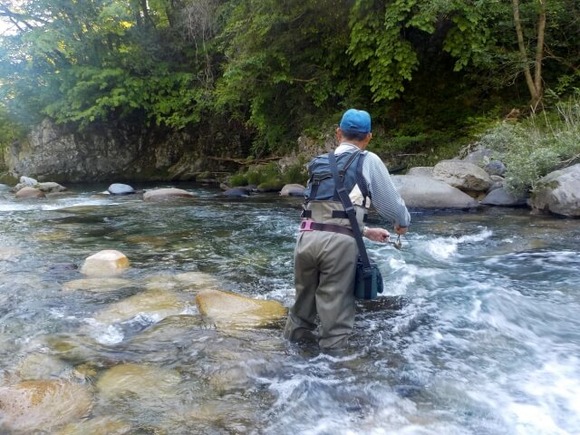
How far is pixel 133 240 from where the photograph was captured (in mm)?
8297

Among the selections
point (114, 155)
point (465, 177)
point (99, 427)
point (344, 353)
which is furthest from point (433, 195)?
point (114, 155)

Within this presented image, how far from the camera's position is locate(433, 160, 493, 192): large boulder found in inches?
423

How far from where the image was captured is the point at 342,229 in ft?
11.6

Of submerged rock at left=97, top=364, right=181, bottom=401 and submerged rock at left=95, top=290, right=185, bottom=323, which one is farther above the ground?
submerged rock at left=97, top=364, right=181, bottom=401

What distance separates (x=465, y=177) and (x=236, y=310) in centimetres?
747

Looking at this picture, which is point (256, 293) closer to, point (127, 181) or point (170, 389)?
point (170, 389)

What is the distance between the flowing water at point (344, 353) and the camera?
3076 mm

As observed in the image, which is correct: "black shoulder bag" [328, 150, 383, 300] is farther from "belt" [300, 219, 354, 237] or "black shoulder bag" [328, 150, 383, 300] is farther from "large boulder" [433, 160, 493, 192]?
"large boulder" [433, 160, 493, 192]

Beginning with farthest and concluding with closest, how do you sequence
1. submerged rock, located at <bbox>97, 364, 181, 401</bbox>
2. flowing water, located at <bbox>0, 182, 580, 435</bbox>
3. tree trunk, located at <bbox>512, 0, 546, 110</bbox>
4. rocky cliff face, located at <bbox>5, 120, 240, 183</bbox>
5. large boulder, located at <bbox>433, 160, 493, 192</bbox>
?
rocky cliff face, located at <bbox>5, 120, 240, 183</bbox> → tree trunk, located at <bbox>512, 0, 546, 110</bbox> → large boulder, located at <bbox>433, 160, 493, 192</bbox> → submerged rock, located at <bbox>97, 364, 181, 401</bbox> → flowing water, located at <bbox>0, 182, 580, 435</bbox>

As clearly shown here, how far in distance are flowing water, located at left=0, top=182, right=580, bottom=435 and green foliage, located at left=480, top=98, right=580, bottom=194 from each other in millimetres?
1866

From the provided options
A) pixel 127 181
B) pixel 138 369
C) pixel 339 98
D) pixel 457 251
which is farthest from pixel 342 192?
pixel 127 181

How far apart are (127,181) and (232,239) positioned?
1494 centimetres

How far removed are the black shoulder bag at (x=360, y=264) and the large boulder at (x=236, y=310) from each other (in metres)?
1.21

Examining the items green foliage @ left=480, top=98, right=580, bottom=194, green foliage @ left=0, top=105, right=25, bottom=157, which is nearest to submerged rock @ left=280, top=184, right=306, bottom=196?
green foliage @ left=480, top=98, right=580, bottom=194
